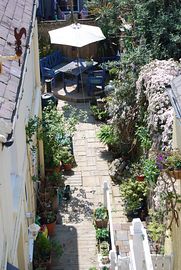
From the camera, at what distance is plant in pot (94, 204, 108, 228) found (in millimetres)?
14203

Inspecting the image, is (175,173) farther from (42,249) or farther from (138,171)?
(138,171)

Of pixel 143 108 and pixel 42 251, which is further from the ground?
pixel 143 108

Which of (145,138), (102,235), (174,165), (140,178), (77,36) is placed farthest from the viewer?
(77,36)

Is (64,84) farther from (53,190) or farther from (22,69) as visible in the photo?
(22,69)

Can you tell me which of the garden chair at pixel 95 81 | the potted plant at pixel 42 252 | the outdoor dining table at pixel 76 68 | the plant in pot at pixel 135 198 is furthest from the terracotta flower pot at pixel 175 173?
the outdoor dining table at pixel 76 68

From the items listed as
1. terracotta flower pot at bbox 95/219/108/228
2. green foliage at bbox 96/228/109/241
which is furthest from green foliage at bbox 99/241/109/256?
terracotta flower pot at bbox 95/219/108/228

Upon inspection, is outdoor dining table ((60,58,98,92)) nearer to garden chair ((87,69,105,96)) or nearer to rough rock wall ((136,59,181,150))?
garden chair ((87,69,105,96))

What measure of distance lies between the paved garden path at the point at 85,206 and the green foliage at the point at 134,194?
1.71 ft

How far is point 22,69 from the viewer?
9.81 m

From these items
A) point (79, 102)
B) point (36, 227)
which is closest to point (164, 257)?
point (36, 227)

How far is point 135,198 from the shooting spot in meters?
14.4

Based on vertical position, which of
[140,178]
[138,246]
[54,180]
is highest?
[54,180]

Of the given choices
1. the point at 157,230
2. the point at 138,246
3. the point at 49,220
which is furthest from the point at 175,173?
the point at 49,220

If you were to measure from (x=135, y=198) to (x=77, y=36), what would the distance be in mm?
8560
